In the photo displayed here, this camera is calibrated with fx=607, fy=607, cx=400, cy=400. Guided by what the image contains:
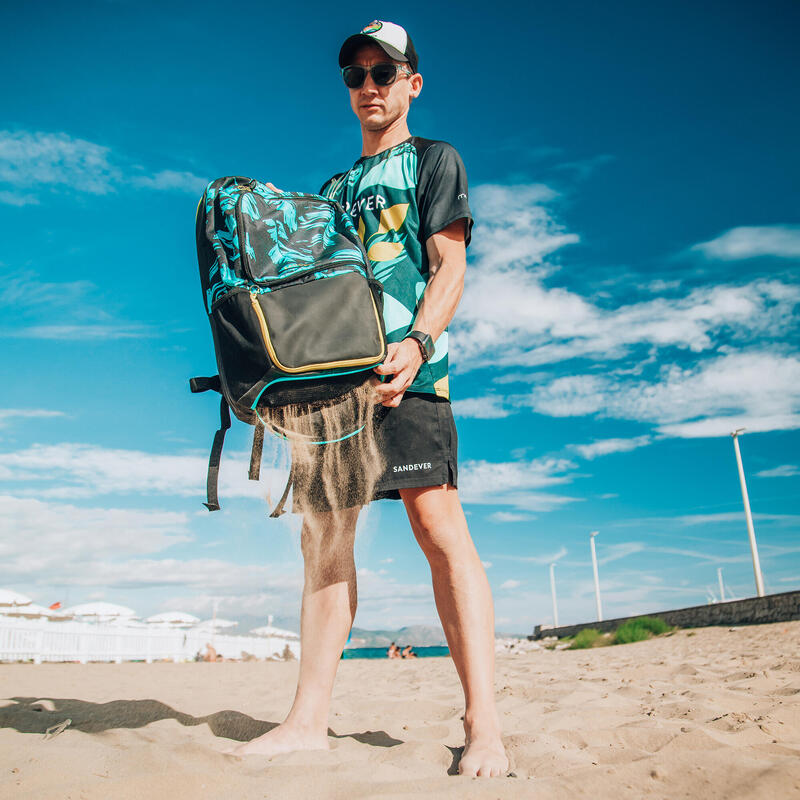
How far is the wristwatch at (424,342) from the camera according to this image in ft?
6.19

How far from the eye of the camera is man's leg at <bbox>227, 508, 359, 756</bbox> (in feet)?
6.48

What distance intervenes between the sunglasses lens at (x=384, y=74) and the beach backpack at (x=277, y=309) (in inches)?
30.2

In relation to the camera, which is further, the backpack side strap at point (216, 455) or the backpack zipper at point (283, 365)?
the backpack side strap at point (216, 455)

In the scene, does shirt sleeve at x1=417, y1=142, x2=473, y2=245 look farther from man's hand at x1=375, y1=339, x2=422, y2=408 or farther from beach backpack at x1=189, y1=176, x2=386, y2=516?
man's hand at x1=375, y1=339, x2=422, y2=408

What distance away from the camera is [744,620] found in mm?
11930

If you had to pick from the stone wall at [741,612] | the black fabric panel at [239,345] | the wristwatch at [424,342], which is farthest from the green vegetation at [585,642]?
the black fabric panel at [239,345]

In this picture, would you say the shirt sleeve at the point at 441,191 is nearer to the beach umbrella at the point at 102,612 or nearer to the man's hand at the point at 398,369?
the man's hand at the point at 398,369

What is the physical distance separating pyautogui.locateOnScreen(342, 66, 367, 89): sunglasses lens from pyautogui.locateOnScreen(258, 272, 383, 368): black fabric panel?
1050mm

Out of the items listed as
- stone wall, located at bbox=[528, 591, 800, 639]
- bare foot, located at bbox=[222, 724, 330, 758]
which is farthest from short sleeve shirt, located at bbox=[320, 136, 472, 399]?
stone wall, located at bbox=[528, 591, 800, 639]

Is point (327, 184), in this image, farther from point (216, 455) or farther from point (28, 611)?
point (28, 611)

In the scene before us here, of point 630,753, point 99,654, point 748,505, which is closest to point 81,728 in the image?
point 630,753

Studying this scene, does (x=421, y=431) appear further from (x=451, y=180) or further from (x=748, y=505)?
(x=748, y=505)

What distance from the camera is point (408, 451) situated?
1995 millimetres

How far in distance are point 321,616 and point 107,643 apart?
16344 mm
